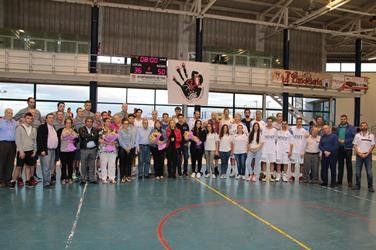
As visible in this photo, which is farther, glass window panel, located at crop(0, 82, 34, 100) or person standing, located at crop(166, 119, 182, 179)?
glass window panel, located at crop(0, 82, 34, 100)

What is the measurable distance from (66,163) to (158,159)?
226 centimetres

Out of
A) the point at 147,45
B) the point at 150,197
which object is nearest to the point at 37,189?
the point at 150,197

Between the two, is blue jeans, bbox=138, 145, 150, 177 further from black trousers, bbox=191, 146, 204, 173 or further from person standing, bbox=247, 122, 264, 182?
person standing, bbox=247, 122, 264, 182

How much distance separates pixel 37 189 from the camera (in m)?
7.15

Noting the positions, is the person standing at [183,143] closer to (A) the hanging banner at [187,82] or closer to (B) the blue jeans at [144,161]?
(B) the blue jeans at [144,161]

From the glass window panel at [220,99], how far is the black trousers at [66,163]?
1614 centimetres

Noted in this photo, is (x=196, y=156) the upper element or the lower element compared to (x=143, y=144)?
lower

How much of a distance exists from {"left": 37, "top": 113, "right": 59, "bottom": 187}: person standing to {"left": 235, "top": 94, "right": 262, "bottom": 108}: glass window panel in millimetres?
17983

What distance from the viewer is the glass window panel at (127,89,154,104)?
72.0 feet

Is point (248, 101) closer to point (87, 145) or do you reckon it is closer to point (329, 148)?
point (329, 148)

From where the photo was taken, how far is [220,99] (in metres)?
23.8

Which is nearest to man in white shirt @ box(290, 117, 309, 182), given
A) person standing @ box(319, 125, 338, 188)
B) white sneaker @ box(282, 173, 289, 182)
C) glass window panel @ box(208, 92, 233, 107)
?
white sneaker @ box(282, 173, 289, 182)

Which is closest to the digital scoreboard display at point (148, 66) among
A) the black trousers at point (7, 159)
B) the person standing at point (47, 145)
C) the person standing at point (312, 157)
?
the person standing at point (47, 145)

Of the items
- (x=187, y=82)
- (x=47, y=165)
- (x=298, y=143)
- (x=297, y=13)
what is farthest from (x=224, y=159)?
(x=297, y=13)
